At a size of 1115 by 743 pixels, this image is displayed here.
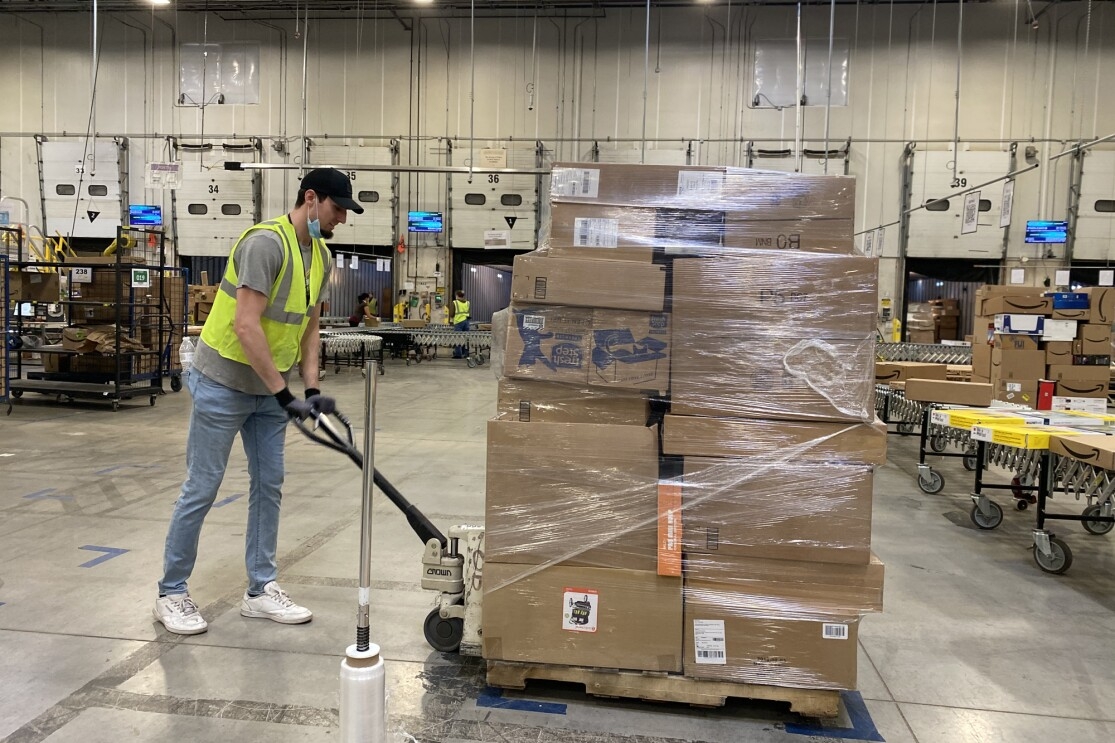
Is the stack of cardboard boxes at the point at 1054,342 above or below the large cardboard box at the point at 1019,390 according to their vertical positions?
above

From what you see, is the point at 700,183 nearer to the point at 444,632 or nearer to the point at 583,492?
the point at 583,492

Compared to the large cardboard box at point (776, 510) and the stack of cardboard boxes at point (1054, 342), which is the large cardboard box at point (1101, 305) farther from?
the large cardboard box at point (776, 510)

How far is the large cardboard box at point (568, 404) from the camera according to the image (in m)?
2.54

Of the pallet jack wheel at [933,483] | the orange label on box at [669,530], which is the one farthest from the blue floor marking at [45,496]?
the pallet jack wheel at [933,483]

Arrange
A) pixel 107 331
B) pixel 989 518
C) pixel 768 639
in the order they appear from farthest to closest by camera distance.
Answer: pixel 107 331 → pixel 989 518 → pixel 768 639

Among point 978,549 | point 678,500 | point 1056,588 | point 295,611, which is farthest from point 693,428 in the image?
point 978,549

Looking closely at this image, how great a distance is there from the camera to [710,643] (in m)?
2.40

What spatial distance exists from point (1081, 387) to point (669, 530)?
296 inches

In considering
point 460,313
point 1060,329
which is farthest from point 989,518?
point 460,313

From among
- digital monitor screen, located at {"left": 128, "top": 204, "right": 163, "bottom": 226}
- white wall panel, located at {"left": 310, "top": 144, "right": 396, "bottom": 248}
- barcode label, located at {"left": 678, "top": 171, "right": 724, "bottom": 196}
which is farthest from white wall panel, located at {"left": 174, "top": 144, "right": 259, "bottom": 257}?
barcode label, located at {"left": 678, "top": 171, "right": 724, "bottom": 196}

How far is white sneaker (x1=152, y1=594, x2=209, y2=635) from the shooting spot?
291cm

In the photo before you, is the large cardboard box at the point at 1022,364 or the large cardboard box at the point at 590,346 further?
the large cardboard box at the point at 1022,364

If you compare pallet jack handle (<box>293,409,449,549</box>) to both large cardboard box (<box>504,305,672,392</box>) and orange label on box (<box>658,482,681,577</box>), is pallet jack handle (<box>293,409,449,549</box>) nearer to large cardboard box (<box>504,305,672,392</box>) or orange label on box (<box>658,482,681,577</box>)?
large cardboard box (<box>504,305,672,392</box>)

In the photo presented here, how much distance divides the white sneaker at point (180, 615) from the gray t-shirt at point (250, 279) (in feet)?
3.16
